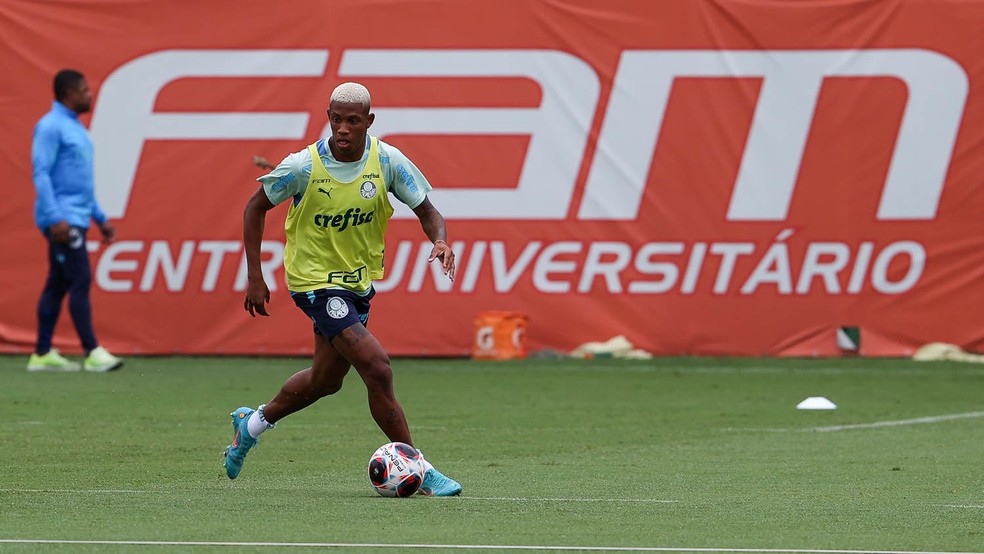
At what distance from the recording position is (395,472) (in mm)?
8656

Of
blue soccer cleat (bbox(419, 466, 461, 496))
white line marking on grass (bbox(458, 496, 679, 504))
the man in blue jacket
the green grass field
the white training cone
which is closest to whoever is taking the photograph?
the green grass field

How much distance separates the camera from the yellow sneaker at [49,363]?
57.9 ft

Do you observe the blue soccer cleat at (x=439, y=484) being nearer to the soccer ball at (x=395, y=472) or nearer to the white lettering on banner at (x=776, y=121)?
the soccer ball at (x=395, y=472)

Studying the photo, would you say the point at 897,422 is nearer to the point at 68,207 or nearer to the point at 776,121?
the point at 776,121

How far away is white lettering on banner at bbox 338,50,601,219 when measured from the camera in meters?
19.1

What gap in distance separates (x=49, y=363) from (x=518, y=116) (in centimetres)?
537

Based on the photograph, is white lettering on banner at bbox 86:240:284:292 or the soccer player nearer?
the soccer player

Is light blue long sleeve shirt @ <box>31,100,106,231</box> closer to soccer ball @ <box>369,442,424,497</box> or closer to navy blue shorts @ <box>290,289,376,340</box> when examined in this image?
navy blue shorts @ <box>290,289,376,340</box>

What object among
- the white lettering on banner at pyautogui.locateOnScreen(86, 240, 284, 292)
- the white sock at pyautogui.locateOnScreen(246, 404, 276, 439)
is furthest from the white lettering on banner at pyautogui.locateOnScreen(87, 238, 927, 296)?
the white sock at pyautogui.locateOnScreen(246, 404, 276, 439)

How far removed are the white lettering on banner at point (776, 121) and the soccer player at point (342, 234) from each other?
33.2 ft

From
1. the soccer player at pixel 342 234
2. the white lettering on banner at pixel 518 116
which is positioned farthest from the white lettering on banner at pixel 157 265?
the soccer player at pixel 342 234

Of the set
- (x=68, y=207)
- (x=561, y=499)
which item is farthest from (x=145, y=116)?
(x=561, y=499)

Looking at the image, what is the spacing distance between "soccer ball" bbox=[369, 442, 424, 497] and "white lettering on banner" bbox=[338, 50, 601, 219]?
1047 cm

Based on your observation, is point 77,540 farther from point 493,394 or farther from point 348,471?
point 493,394
